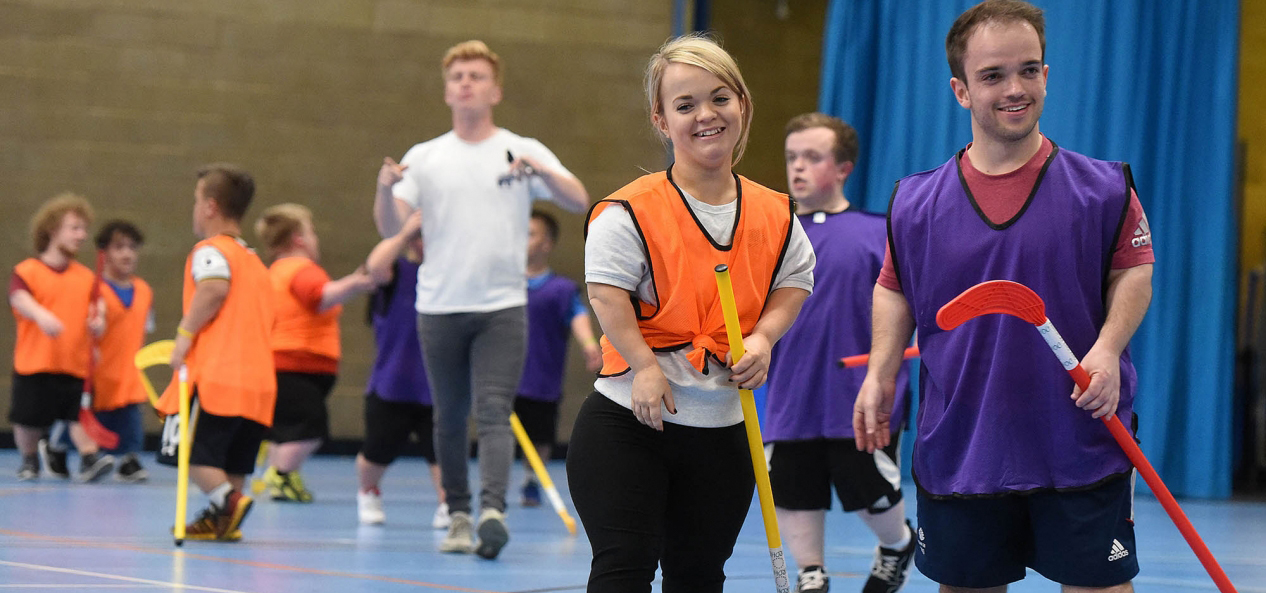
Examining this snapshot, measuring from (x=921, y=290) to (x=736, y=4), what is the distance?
25.7ft

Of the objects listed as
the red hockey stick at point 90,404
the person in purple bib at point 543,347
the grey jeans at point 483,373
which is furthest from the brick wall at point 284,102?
the grey jeans at point 483,373

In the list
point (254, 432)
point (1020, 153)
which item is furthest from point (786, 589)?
point (254, 432)

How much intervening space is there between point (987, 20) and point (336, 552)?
3.00 metres

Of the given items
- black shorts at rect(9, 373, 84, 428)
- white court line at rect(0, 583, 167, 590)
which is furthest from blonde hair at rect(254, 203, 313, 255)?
white court line at rect(0, 583, 167, 590)

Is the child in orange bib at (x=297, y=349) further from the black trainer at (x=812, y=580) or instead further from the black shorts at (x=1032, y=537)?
the black shorts at (x=1032, y=537)

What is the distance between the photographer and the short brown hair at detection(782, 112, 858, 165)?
3715 millimetres

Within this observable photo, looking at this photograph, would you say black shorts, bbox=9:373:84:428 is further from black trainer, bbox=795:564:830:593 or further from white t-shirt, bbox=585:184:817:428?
white t-shirt, bbox=585:184:817:428

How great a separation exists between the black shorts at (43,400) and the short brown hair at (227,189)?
2934 millimetres

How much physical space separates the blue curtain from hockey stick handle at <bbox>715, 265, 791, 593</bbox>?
573cm

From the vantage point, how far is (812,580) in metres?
3.50

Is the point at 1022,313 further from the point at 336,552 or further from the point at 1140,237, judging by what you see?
the point at 336,552

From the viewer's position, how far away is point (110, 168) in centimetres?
833

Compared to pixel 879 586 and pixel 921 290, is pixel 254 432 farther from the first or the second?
pixel 921 290

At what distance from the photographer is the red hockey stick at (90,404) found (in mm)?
6184
